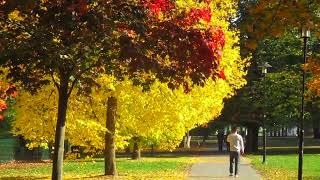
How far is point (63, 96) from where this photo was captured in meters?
11.5

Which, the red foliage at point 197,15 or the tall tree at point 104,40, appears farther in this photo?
the red foliage at point 197,15

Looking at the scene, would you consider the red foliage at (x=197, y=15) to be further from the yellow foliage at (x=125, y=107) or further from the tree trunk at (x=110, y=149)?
the tree trunk at (x=110, y=149)

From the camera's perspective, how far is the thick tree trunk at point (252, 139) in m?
46.5

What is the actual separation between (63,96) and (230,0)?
32.5 ft

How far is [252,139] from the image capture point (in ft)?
156

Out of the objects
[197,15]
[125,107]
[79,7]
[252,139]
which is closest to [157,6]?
[197,15]

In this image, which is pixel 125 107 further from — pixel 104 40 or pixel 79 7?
pixel 79 7

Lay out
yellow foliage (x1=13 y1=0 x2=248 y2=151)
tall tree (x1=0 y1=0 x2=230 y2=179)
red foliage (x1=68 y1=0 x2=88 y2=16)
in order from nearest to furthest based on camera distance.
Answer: red foliage (x1=68 y1=0 x2=88 y2=16) < tall tree (x1=0 y1=0 x2=230 y2=179) < yellow foliage (x1=13 y1=0 x2=248 y2=151)

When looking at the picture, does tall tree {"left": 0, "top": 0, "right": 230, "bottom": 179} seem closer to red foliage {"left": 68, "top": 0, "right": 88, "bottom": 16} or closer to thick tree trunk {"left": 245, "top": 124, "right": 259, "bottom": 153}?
red foliage {"left": 68, "top": 0, "right": 88, "bottom": 16}

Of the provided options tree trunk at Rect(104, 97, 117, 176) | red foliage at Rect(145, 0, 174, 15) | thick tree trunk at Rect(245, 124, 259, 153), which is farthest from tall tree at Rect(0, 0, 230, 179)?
thick tree trunk at Rect(245, 124, 259, 153)

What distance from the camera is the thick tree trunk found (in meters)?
46.5

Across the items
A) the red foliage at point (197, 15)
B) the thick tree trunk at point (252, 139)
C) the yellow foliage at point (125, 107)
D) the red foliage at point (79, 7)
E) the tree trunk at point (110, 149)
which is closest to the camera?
the red foliage at point (79, 7)

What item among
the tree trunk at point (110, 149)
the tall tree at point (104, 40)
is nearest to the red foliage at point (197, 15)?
the tall tree at point (104, 40)

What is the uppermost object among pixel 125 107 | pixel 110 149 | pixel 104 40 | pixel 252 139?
pixel 104 40
